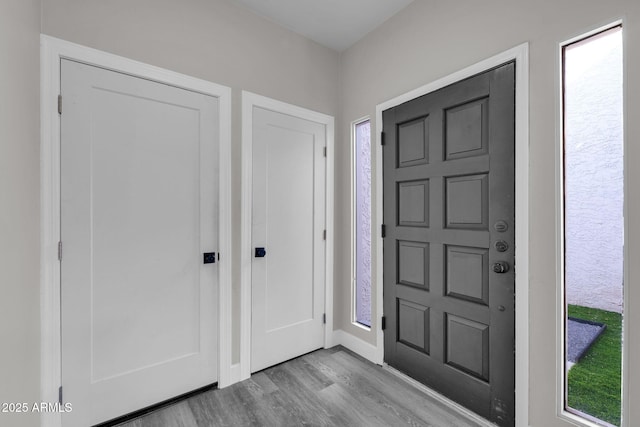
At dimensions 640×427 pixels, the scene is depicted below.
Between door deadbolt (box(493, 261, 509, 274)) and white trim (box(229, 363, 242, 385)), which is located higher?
door deadbolt (box(493, 261, 509, 274))

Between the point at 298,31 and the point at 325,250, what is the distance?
6.26ft

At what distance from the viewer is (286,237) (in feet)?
7.81

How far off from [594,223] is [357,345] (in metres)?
1.88

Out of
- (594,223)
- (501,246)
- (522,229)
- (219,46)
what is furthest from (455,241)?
(219,46)

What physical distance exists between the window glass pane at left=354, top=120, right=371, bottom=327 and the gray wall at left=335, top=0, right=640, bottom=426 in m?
0.46

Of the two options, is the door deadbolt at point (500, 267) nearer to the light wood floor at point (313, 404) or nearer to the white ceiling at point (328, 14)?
the light wood floor at point (313, 404)

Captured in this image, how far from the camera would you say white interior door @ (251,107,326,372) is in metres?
2.22

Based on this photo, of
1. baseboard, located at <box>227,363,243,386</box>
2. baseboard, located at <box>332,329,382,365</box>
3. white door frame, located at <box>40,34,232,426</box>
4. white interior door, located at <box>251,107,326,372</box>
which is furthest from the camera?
baseboard, located at <box>332,329,382,365</box>

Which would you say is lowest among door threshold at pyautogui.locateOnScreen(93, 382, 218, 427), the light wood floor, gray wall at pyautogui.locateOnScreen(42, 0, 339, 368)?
the light wood floor

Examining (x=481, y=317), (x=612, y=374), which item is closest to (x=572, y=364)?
(x=612, y=374)

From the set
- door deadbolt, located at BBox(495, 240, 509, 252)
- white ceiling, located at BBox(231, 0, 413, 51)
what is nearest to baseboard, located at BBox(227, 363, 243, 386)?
door deadbolt, located at BBox(495, 240, 509, 252)

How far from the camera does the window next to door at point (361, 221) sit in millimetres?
2543

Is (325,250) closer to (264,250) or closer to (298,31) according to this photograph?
(264,250)

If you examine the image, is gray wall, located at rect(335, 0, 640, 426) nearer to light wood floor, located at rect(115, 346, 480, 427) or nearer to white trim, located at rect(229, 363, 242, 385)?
light wood floor, located at rect(115, 346, 480, 427)
